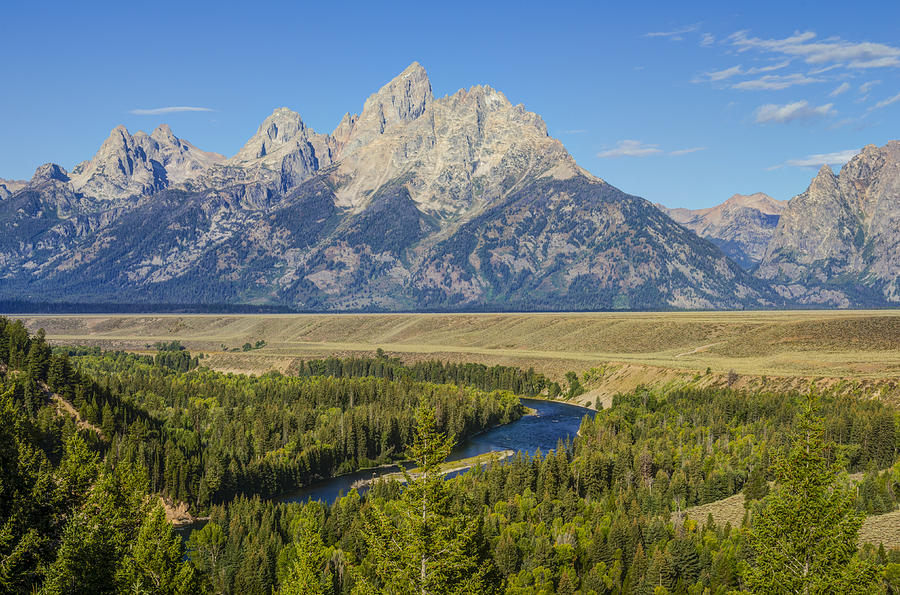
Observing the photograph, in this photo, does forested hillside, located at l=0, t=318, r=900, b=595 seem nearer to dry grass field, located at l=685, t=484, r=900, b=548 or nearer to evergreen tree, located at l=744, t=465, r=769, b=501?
evergreen tree, located at l=744, t=465, r=769, b=501

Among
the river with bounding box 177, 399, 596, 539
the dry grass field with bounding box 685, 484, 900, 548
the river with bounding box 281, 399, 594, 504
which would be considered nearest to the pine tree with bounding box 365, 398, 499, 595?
the dry grass field with bounding box 685, 484, 900, 548

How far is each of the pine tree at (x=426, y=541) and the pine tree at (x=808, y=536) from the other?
51.1 feet

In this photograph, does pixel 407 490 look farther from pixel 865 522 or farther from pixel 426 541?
pixel 865 522

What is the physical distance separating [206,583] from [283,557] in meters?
10.4

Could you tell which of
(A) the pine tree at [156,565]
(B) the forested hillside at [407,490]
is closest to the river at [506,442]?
(B) the forested hillside at [407,490]

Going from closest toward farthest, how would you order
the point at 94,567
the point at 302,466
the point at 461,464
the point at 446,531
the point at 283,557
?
the point at 94,567 → the point at 446,531 → the point at 283,557 → the point at 302,466 → the point at 461,464

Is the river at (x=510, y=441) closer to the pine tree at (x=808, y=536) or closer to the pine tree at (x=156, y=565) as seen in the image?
the pine tree at (x=156, y=565)

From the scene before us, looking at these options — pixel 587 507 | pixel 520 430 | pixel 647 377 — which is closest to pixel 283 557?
pixel 587 507

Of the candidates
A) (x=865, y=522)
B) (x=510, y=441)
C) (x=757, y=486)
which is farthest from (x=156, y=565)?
(x=510, y=441)

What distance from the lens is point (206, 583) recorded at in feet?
226

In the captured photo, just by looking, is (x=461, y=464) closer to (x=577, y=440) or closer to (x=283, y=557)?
(x=577, y=440)

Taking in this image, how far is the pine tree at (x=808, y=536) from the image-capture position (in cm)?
4250

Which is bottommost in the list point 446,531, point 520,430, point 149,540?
point 520,430

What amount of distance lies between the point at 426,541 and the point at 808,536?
20.4 meters
